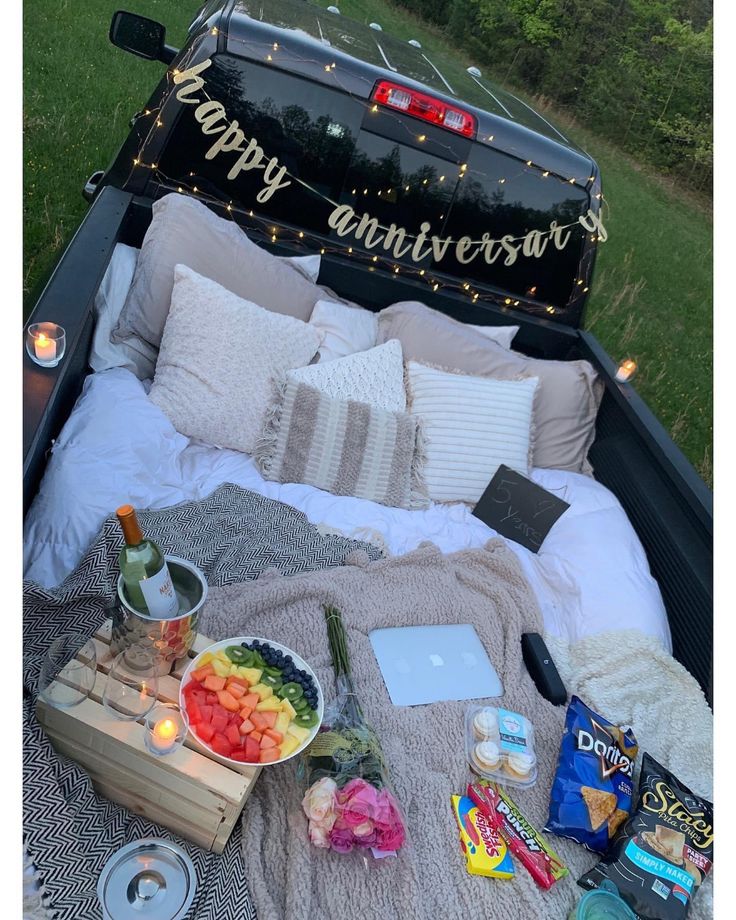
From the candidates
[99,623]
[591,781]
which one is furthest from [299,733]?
[591,781]

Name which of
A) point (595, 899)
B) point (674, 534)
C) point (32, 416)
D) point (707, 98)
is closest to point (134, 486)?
point (32, 416)

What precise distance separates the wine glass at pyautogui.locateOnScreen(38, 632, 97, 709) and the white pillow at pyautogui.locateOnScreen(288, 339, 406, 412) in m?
1.20

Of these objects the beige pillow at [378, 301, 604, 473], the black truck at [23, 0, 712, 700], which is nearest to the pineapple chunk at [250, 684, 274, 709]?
the black truck at [23, 0, 712, 700]

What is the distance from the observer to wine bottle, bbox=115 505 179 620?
1129 millimetres

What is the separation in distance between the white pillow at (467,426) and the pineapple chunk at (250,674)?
1.16 m

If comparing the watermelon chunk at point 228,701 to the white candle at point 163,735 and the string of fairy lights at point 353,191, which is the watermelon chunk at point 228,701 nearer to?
the white candle at point 163,735

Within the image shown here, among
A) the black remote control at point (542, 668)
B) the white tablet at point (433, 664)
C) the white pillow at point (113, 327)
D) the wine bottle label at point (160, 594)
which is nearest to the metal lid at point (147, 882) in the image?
the wine bottle label at point (160, 594)

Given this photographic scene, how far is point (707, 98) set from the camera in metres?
8.98

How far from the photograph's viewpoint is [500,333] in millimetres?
2643

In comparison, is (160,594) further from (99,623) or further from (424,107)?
(424,107)

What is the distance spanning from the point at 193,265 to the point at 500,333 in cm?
124

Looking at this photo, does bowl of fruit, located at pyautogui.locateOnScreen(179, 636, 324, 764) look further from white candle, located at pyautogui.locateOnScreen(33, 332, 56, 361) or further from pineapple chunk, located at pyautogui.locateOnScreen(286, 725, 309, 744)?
white candle, located at pyautogui.locateOnScreen(33, 332, 56, 361)

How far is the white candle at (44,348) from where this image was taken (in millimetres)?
1407

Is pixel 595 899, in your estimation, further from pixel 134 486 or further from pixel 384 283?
pixel 384 283
